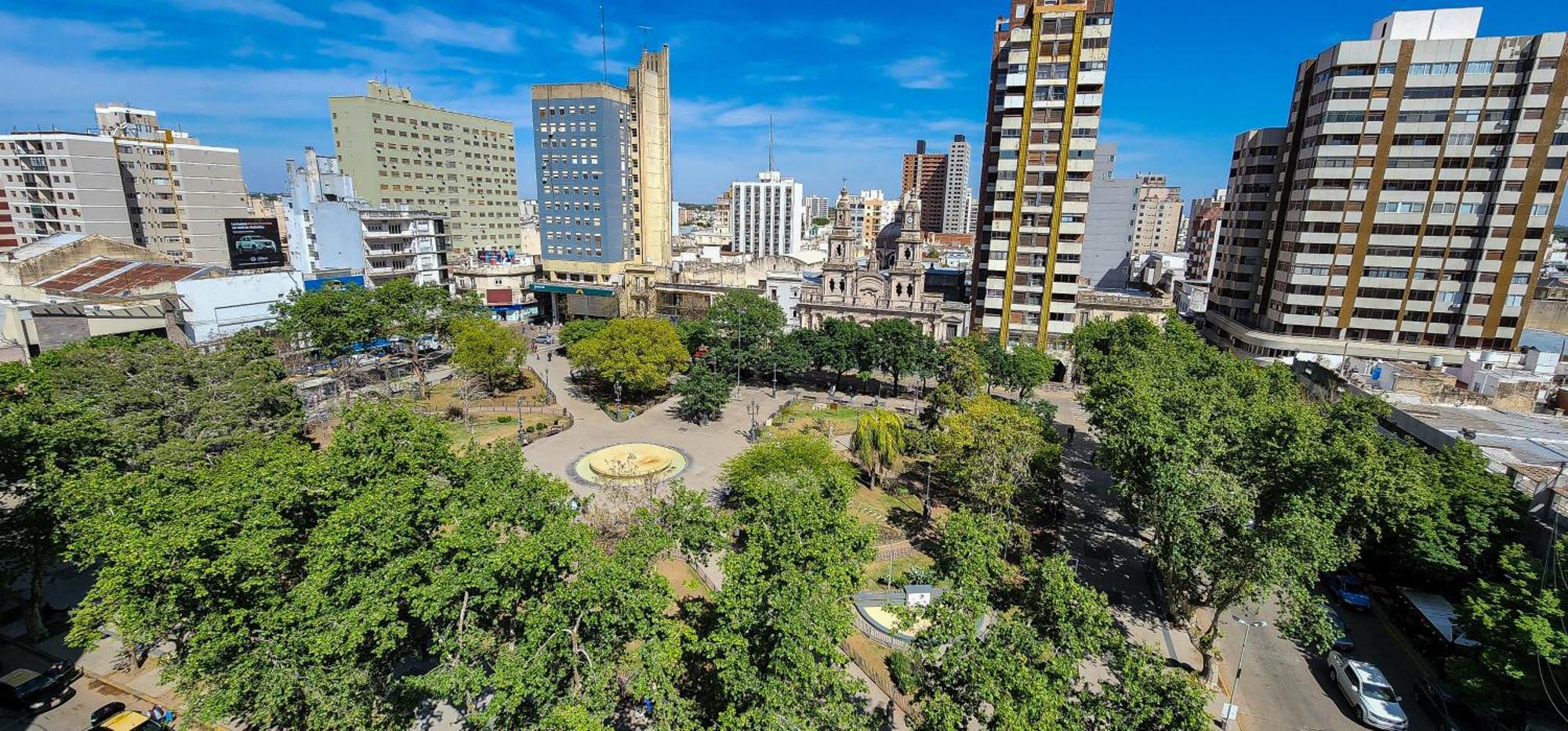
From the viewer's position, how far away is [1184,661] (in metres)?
25.3

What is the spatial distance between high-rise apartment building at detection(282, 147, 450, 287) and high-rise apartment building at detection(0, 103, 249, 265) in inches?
610

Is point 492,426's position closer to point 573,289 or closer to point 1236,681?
point 573,289

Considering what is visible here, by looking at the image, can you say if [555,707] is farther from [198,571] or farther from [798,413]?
[798,413]

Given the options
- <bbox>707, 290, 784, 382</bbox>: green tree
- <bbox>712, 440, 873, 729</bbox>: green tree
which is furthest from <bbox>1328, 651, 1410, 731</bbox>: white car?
<bbox>707, 290, 784, 382</bbox>: green tree

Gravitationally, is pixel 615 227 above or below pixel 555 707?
above

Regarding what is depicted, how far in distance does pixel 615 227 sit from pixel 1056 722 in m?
77.6

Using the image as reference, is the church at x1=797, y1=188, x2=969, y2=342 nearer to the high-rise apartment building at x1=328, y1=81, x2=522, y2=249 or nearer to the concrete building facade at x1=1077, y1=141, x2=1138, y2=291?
the concrete building facade at x1=1077, y1=141, x2=1138, y2=291

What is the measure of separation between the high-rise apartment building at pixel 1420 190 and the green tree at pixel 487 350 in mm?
67254

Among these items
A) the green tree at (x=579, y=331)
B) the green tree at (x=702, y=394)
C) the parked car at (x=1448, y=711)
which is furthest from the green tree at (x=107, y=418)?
the parked car at (x=1448, y=711)

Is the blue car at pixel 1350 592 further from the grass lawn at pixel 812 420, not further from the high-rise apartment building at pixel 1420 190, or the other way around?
the high-rise apartment building at pixel 1420 190

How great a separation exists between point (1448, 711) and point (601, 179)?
274 ft

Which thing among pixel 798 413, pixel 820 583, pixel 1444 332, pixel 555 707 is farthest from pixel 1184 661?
pixel 1444 332

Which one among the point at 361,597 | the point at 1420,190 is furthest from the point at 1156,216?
the point at 361,597

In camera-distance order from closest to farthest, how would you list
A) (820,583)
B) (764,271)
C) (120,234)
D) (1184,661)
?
(820,583), (1184,661), (120,234), (764,271)
